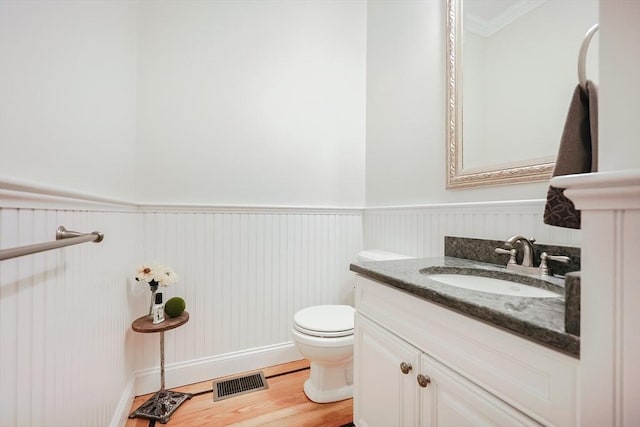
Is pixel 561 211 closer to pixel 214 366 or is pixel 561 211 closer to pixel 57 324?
pixel 57 324

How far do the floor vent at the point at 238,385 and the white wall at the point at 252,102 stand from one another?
3.46 feet

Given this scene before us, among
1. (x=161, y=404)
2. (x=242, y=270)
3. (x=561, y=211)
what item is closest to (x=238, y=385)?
(x=161, y=404)

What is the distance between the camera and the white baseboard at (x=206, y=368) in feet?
4.59

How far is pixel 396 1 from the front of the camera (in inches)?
69.4

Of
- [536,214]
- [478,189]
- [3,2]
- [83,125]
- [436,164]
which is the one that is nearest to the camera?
[3,2]

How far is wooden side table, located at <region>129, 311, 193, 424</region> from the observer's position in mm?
1242

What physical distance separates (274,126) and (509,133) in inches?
50.9

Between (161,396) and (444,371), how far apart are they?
143 centimetres

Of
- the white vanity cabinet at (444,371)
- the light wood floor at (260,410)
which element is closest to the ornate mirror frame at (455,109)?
the white vanity cabinet at (444,371)

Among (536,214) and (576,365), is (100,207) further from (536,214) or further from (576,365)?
(536,214)

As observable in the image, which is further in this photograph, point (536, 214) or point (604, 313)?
point (536, 214)

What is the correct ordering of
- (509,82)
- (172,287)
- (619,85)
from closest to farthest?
1. (619,85)
2. (509,82)
3. (172,287)

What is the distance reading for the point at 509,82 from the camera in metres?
1.14

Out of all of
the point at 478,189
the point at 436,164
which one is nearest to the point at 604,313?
the point at 478,189
